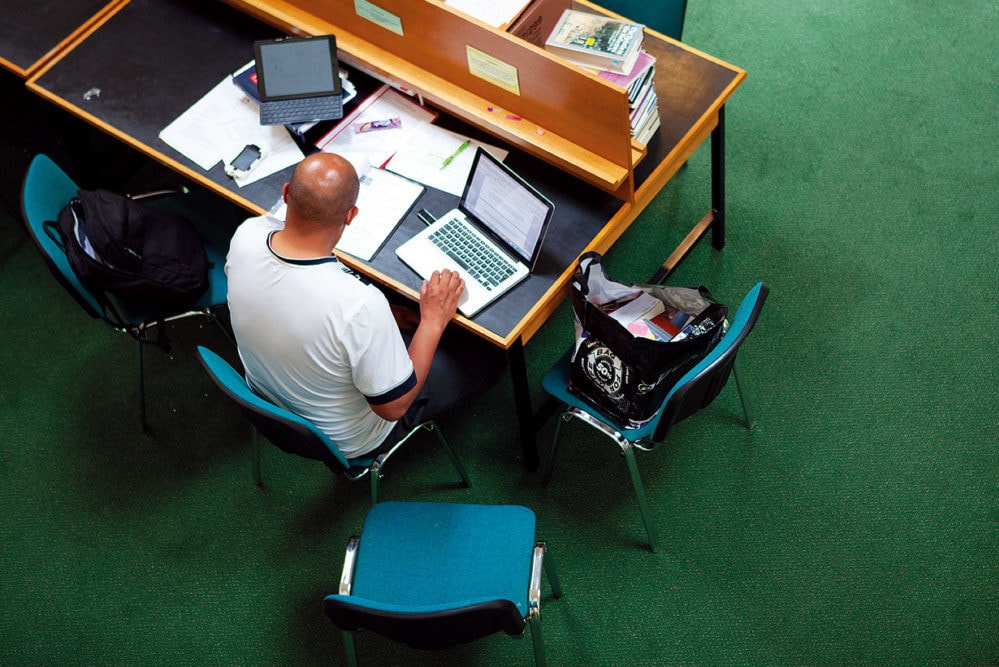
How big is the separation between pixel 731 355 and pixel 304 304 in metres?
1.01

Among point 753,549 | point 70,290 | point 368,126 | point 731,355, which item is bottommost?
point 70,290

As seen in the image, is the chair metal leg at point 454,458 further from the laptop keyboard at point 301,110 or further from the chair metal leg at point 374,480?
the laptop keyboard at point 301,110

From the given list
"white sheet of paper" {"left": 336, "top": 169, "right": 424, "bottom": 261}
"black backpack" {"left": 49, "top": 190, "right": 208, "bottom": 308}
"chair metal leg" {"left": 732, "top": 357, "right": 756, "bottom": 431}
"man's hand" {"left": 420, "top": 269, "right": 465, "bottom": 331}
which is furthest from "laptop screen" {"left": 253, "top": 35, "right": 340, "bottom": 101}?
"chair metal leg" {"left": 732, "top": 357, "right": 756, "bottom": 431}

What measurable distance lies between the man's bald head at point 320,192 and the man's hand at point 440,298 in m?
0.35

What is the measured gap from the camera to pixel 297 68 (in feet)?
9.35

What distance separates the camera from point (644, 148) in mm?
2625

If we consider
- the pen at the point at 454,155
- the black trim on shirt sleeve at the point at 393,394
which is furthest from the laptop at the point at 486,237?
the black trim on shirt sleeve at the point at 393,394

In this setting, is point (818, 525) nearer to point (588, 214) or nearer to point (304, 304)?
point (588, 214)

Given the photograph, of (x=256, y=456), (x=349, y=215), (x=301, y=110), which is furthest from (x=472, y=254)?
(x=256, y=456)

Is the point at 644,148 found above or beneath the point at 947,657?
above

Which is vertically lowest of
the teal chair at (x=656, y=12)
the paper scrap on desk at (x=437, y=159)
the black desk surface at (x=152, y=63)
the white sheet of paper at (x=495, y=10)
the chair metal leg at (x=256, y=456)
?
the chair metal leg at (x=256, y=456)

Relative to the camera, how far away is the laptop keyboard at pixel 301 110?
9.23 feet

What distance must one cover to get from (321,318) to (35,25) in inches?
73.3

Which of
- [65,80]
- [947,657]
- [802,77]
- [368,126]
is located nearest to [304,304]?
[368,126]
